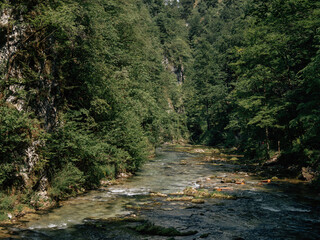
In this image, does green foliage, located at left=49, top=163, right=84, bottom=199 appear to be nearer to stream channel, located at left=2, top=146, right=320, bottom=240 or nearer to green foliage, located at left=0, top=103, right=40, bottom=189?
stream channel, located at left=2, top=146, right=320, bottom=240

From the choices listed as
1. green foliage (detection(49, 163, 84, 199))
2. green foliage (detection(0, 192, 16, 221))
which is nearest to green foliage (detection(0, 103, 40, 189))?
green foliage (detection(0, 192, 16, 221))

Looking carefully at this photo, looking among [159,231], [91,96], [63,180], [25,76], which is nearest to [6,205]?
[63,180]

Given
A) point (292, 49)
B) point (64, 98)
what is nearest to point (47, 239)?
point (64, 98)

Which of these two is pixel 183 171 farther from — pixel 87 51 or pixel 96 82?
pixel 87 51

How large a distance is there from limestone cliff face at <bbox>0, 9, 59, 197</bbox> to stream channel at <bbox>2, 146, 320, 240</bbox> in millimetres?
2164

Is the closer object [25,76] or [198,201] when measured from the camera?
[25,76]

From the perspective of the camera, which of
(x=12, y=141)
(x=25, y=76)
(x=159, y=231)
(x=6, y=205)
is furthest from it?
(x=25, y=76)

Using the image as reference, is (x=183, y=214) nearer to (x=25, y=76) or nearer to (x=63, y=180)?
(x=63, y=180)

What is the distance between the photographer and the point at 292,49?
2223 centimetres

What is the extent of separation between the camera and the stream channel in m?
8.59

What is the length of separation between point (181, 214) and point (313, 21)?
A: 50.5 feet

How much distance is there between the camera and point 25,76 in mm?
10719

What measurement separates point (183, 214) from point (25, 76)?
8.05m

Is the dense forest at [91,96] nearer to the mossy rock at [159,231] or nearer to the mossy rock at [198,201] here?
the mossy rock at [159,231]
